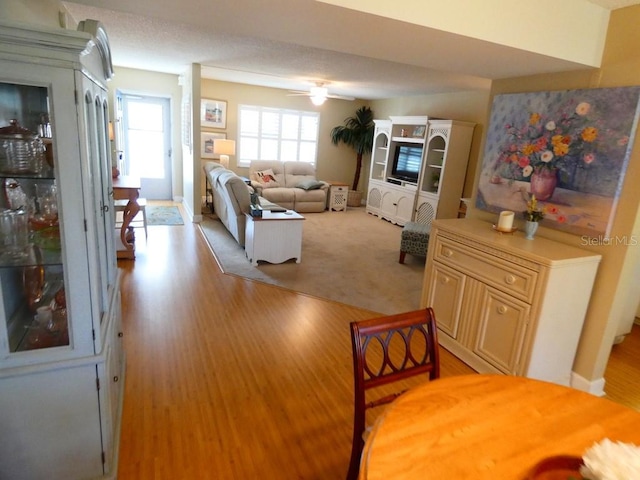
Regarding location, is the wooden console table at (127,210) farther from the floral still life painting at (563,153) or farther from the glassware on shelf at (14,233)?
the floral still life painting at (563,153)

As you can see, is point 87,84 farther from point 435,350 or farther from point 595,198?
point 595,198

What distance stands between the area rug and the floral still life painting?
4757mm

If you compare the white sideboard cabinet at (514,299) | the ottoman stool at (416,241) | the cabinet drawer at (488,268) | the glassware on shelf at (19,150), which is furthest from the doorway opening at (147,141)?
the white sideboard cabinet at (514,299)

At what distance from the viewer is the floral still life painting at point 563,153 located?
229 cm

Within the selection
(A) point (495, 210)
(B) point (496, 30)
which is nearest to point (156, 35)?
(B) point (496, 30)

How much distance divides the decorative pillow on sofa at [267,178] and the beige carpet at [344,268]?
1487 millimetres

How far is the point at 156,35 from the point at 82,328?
11.7 ft

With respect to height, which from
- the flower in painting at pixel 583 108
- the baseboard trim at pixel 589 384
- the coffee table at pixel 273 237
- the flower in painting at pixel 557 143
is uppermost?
the flower in painting at pixel 583 108

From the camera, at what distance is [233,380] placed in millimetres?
2422

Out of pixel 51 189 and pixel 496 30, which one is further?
pixel 496 30

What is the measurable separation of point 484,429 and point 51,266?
1604 mm

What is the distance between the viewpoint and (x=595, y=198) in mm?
2393

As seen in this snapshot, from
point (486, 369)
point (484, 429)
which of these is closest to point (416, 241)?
point (486, 369)

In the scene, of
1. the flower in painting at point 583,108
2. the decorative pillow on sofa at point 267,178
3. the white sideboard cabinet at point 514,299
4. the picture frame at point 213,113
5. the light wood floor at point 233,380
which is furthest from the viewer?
the decorative pillow on sofa at point 267,178
